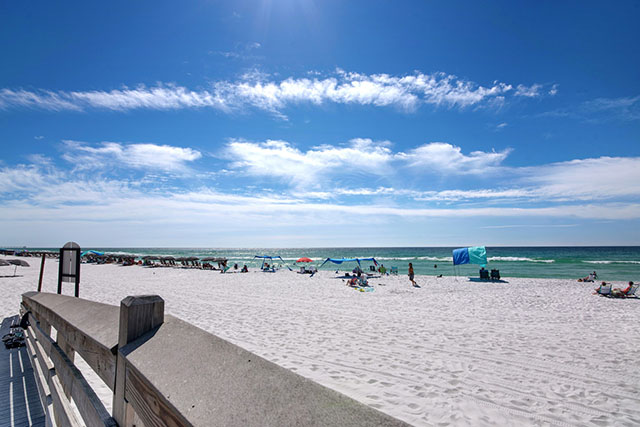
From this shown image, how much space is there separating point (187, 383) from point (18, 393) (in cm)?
502

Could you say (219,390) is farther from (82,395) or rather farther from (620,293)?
(620,293)

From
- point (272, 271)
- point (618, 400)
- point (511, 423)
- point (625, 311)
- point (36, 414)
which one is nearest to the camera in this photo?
point (36, 414)

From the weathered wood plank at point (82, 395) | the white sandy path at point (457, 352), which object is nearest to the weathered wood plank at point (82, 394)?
the weathered wood plank at point (82, 395)

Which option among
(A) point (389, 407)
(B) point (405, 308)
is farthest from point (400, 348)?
(B) point (405, 308)

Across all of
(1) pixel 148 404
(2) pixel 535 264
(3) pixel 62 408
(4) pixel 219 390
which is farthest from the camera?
(2) pixel 535 264

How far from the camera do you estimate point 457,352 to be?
7.05 metres

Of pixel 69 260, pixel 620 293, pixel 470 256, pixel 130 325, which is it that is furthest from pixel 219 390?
pixel 470 256

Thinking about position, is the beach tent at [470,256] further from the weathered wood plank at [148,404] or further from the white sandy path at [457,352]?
the weathered wood plank at [148,404]

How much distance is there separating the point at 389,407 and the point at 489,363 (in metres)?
2.87

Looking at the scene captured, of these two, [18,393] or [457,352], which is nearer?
[18,393]

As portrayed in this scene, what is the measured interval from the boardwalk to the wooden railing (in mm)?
2884

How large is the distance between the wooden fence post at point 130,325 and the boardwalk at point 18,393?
3.41 m

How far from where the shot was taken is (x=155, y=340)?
1248mm

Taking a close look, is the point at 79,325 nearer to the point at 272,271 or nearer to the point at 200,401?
the point at 200,401
